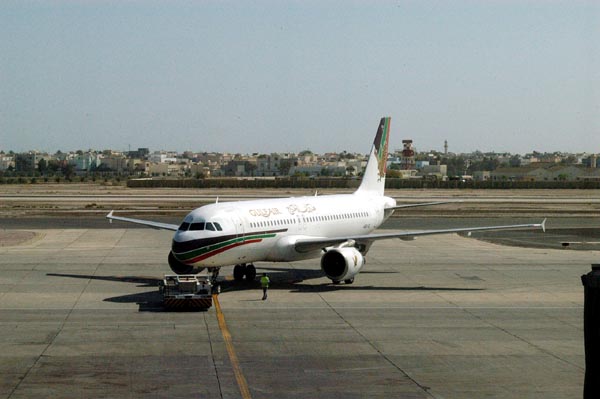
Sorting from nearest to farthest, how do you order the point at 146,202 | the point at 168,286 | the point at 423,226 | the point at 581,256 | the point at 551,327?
1. the point at 551,327
2. the point at 168,286
3. the point at 581,256
4. the point at 423,226
5. the point at 146,202

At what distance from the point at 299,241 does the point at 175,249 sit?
289 inches

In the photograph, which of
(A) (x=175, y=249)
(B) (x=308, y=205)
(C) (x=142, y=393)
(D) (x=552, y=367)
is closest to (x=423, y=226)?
(B) (x=308, y=205)

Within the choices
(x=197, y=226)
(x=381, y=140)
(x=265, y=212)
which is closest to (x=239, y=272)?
(x=265, y=212)

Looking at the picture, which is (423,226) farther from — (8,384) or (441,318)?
(8,384)

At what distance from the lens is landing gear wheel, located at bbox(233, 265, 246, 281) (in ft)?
150

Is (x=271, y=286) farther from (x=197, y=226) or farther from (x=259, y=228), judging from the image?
(x=197, y=226)

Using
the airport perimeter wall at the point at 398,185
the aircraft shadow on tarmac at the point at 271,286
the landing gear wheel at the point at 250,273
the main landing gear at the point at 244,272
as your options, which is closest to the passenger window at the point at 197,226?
the aircraft shadow on tarmac at the point at 271,286

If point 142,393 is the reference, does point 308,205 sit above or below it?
above

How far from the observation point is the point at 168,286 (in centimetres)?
3812

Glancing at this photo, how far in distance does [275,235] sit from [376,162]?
17.0 m

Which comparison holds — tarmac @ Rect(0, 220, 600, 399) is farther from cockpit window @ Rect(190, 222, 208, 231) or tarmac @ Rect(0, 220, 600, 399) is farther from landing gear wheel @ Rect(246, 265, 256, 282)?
cockpit window @ Rect(190, 222, 208, 231)

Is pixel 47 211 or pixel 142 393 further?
pixel 47 211

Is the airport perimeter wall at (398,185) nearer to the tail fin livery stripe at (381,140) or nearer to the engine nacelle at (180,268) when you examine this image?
the tail fin livery stripe at (381,140)

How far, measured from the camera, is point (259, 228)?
4306 centimetres
